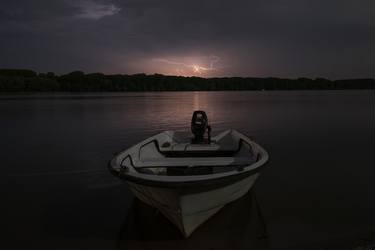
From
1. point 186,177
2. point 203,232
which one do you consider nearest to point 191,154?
point 203,232

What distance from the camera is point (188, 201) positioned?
5441 mm

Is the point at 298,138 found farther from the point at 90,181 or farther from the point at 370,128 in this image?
the point at 90,181

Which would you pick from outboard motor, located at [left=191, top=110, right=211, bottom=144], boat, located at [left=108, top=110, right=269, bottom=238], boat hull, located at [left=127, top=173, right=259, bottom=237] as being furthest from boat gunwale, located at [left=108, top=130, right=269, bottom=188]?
outboard motor, located at [left=191, top=110, right=211, bottom=144]

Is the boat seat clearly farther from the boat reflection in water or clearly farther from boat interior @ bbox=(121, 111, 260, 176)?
the boat reflection in water

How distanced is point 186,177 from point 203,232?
184 cm

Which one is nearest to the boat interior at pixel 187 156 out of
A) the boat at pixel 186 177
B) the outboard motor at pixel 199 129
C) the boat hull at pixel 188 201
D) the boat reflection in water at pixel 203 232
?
the boat at pixel 186 177

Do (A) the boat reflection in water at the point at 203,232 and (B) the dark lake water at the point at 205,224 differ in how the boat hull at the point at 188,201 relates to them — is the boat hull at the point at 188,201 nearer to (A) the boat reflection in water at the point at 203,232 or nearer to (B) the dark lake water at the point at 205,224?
(A) the boat reflection in water at the point at 203,232

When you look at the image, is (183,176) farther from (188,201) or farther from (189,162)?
(189,162)

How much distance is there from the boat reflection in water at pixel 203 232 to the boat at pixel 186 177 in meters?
0.37

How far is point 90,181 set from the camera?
1013 cm

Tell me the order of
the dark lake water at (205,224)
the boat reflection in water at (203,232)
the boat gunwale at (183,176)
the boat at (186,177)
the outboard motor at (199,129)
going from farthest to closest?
the outboard motor at (199,129), the dark lake water at (205,224), the boat reflection in water at (203,232), the boat at (186,177), the boat gunwale at (183,176)

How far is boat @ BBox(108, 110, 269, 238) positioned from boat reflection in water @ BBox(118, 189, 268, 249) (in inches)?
A: 14.6

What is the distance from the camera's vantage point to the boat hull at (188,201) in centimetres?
535

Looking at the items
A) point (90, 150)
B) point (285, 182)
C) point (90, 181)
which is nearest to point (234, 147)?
point (285, 182)
